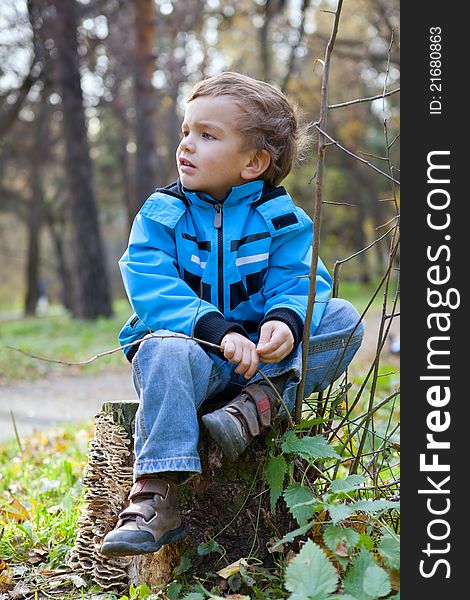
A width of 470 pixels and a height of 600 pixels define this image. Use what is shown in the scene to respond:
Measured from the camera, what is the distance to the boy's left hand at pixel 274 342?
2.26 meters

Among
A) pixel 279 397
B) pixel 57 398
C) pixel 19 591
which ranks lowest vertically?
pixel 19 591

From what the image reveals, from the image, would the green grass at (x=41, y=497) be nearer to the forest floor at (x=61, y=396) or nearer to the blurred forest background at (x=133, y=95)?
the forest floor at (x=61, y=396)

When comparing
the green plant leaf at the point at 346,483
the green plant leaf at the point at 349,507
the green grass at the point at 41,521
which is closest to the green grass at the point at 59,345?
the green grass at the point at 41,521

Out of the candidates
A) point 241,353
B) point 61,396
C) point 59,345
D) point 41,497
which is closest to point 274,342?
point 241,353

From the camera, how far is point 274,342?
2.26m

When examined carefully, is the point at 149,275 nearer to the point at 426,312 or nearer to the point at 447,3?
the point at 426,312

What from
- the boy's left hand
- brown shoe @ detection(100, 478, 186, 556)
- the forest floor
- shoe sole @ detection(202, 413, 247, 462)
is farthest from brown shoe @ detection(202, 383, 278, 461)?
the forest floor

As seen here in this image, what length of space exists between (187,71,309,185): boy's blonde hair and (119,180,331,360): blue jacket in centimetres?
15

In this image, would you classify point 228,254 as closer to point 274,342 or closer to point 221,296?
point 221,296

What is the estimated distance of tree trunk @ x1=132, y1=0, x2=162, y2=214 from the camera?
13492 millimetres

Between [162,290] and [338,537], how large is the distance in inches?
35.4

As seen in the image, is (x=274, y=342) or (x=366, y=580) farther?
(x=274, y=342)

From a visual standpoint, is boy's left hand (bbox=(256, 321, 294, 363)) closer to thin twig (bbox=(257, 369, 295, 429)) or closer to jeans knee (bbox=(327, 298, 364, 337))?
thin twig (bbox=(257, 369, 295, 429))

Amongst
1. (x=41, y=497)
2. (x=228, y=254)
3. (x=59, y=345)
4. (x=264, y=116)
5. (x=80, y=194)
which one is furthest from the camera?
(x=80, y=194)
